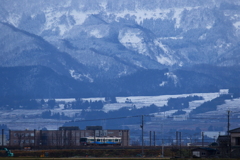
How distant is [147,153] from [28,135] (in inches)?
2885

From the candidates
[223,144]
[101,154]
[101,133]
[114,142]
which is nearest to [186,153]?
[223,144]

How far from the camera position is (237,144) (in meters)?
88.3

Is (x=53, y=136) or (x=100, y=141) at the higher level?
(x=53, y=136)

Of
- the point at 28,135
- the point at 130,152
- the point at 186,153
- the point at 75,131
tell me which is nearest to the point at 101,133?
the point at 75,131

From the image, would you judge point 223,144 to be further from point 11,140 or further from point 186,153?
point 11,140

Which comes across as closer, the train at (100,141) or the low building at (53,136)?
the train at (100,141)

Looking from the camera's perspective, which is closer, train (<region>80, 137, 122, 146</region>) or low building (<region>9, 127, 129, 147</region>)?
train (<region>80, 137, 122, 146</region>)

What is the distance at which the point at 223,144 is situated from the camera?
305ft

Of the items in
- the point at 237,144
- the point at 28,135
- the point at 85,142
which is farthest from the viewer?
the point at 28,135

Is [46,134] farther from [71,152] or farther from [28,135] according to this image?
[71,152]

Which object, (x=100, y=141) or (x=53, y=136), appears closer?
(x=100, y=141)

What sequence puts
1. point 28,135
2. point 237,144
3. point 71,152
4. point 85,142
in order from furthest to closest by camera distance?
point 28,135 → point 85,142 → point 71,152 → point 237,144

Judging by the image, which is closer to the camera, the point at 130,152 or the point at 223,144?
the point at 223,144

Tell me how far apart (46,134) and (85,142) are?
96.2 feet
